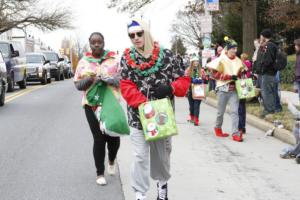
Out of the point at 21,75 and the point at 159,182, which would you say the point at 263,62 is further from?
the point at 21,75

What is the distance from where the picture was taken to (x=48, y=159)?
307 inches

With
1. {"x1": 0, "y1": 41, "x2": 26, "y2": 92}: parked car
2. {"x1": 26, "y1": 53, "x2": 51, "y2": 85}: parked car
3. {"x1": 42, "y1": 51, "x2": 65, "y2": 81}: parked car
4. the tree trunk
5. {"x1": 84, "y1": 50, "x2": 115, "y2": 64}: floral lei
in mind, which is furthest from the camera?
{"x1": 42, "y1": 51, "x2": 65, "y2": 81}: parked car

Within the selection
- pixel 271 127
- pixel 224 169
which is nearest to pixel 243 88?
pixel 271 127

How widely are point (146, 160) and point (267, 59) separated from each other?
22.0 ft

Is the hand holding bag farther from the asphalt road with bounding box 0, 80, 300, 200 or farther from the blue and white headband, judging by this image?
the blue and white headband

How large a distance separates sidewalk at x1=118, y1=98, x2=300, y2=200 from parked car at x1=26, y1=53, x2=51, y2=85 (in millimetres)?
19786

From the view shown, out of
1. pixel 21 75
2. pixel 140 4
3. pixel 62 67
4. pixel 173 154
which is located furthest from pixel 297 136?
pixel 62 67

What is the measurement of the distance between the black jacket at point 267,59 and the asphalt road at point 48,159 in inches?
149

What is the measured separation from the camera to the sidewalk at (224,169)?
587 centimetres

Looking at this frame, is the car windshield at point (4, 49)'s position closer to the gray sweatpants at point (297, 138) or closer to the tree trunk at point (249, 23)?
the tree trunk at point (249, 23)

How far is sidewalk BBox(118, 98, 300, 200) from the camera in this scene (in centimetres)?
587

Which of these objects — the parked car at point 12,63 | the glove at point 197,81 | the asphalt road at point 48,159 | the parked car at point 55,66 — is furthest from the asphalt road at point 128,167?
the parked car at point 55,66

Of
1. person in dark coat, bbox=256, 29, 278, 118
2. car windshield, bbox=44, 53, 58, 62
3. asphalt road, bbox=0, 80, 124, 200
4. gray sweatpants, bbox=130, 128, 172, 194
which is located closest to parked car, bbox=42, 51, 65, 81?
car windshield, bbox=44, 53, 58, 62

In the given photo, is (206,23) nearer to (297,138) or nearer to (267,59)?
(267,59)
